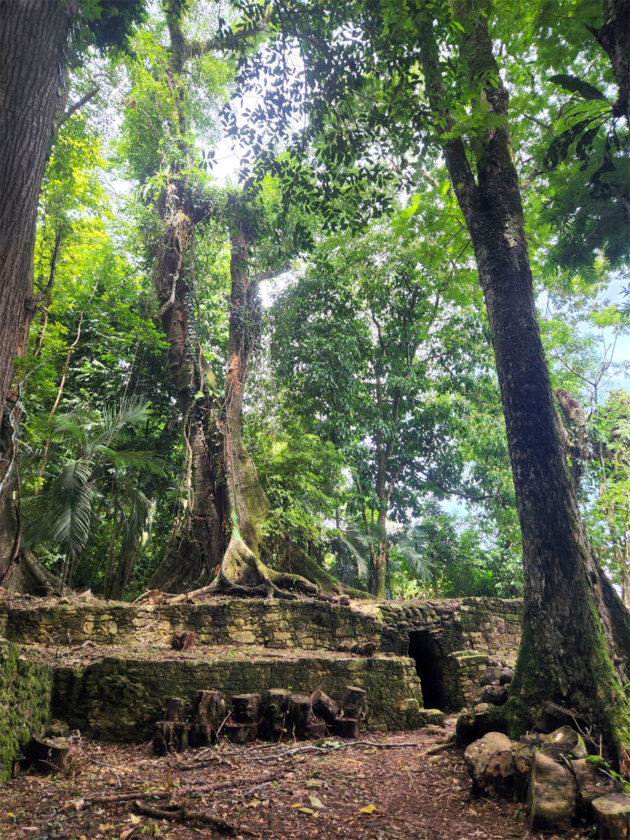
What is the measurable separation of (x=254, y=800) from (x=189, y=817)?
1.74 feet

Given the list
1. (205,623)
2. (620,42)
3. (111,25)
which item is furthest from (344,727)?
(111,25)

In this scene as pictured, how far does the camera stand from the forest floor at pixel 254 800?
2.84 metres

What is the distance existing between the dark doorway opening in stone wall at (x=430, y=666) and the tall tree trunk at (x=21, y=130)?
318 inches

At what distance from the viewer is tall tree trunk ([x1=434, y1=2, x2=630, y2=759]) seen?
372 cm

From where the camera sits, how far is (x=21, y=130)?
271 cm

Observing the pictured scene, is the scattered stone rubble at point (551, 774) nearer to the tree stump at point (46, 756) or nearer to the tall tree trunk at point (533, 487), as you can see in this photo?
the tall tree trunk at point (533, 487)

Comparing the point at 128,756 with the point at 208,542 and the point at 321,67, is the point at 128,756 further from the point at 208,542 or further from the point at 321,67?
the point at 321,67

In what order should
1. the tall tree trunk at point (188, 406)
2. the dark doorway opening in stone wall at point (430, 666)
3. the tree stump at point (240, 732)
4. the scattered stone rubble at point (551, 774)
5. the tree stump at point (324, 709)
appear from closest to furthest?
the scattered stone rubble at point (551, 774) < the tree stump at point (240, 732) < the tree stump at point (324, 709) < the dark doorway opening in stone wall at point (430, 666) < the tall tree trunk at point (188, 406)

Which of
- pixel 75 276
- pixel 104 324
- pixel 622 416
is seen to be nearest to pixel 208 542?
pixel 104 324

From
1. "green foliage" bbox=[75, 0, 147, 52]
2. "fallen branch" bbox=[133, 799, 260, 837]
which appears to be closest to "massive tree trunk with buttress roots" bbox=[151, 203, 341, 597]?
"green foliage" bbox=[75, 0, 147, 52]

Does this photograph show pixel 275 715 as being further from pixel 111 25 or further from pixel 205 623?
pixel 111 25

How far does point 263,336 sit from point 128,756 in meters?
10.7

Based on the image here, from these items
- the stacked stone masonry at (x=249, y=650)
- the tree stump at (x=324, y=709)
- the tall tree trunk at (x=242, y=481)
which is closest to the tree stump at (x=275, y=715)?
the tree stump at (x=324, y=709)

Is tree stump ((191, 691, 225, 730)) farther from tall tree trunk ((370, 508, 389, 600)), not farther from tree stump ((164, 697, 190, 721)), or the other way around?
tall tree trunk ((370, 508, 389, 600))
